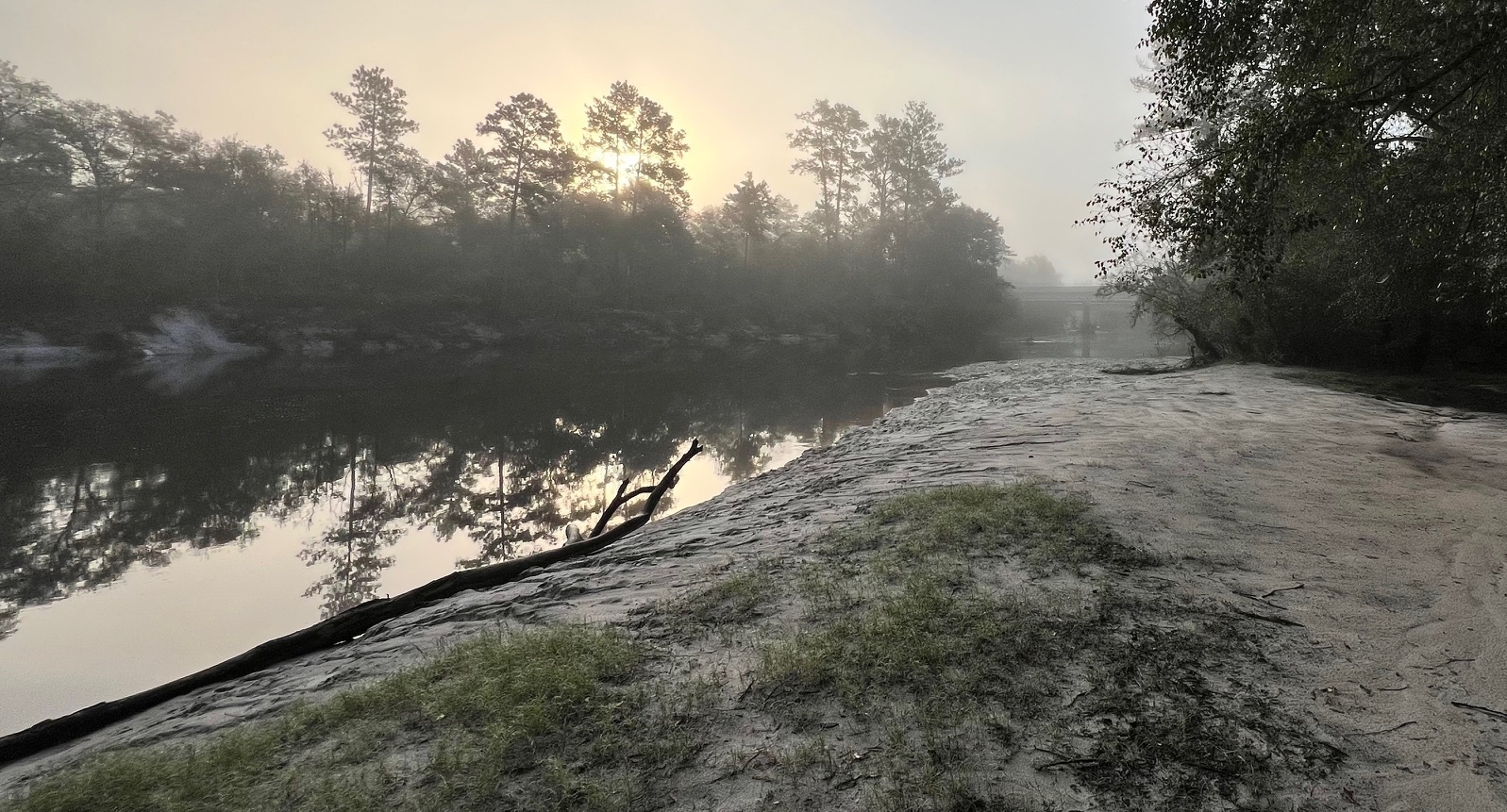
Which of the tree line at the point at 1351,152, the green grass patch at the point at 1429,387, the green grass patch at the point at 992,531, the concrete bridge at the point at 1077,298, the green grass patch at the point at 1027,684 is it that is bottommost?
the green grass patch at the point at 1027,684

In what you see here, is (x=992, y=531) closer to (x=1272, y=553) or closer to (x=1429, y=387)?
(x=1272, y=553)

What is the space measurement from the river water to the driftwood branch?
5.66ft

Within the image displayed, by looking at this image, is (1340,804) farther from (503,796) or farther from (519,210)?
(519,210)

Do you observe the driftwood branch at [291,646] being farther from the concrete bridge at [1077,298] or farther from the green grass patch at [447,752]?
the concrete bridge at [1077,298]

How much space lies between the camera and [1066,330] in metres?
106

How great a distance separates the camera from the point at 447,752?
9.98 feet

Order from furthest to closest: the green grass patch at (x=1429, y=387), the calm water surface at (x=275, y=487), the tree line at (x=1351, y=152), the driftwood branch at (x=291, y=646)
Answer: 1. the green grass patch at (x=1429, y=387)
2. the tree line at (x=1351, y=152)
3. the calm water surface at (x=275, y=487)
4. the driftwood branch at (x=291, y=646)

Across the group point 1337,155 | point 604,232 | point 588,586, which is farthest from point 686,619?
point 604,232

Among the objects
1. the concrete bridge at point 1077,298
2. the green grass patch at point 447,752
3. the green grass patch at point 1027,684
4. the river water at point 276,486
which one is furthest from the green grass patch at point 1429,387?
→ the concrete bridge at point 1077,298

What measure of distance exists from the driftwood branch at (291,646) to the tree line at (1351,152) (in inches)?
357

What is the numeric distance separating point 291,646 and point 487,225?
188 ft

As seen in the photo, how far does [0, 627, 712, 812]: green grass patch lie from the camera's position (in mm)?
2811

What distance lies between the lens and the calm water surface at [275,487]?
261 inches

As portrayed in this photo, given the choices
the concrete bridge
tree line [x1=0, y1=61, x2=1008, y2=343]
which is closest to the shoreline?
tree line [x1=0, y1=61, x2=1008, y2=343]
